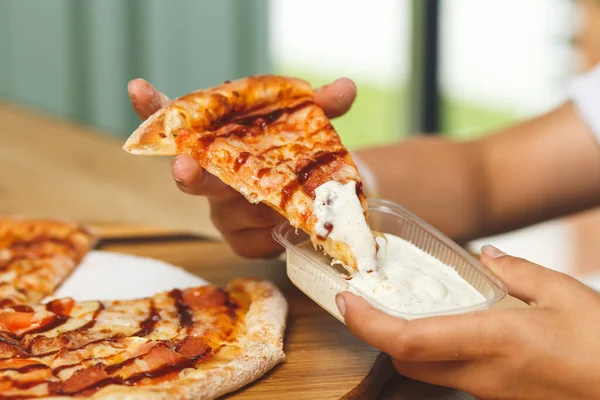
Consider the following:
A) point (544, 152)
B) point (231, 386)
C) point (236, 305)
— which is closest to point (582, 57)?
point (544, 152)

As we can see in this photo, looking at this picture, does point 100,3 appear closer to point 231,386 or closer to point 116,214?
point 116,214

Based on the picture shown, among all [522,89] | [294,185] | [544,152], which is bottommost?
[522,89]

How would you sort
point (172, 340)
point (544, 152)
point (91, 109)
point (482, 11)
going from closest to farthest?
point (172, 340) → point (544, 152) → point (91, 109) → point (482, 11)

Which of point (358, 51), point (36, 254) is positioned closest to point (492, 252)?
point (36, 254)

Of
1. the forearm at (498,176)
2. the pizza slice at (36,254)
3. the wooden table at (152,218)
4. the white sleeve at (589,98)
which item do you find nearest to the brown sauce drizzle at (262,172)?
the wooden table at (152,218)

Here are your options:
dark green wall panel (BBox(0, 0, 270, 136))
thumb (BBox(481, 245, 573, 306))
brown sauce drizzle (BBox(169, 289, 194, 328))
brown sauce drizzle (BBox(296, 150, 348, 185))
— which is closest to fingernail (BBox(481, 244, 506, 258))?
thumb (BBox(481, 245, 573, 306))

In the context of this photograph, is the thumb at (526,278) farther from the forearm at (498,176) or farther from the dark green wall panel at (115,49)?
the dark green wall panel at (115,49)
